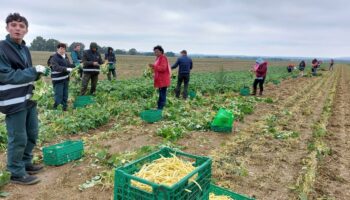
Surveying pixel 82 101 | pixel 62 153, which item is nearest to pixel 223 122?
pixel 62 153

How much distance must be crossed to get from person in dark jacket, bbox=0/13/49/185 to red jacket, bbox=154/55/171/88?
5051mm

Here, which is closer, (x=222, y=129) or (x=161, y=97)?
(x=222, y=129)

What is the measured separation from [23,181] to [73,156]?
110cm

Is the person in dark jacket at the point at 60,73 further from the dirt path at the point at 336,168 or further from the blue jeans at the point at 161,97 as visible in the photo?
the dirt path at the point at 336,168

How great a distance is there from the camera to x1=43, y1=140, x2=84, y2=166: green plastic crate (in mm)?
5367

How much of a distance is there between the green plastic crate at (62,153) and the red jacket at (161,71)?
4.20 meters

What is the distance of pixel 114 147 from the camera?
21.4 feet

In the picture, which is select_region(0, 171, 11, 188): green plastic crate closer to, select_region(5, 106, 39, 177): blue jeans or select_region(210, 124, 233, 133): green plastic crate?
select_region(5, 106, 39, 177): blue jeans

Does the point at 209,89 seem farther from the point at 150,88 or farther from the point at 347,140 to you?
the point at 347,140

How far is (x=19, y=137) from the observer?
4.46 metres

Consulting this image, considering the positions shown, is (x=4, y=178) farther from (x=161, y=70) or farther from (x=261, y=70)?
(x=261, y=70)

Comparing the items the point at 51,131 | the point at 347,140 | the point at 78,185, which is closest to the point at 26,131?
the point at 78,185

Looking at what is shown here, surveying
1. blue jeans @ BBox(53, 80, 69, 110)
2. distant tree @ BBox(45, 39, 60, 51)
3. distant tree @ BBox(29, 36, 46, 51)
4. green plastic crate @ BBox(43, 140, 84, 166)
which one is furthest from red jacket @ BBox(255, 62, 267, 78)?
distant tree @ BBox(29, 36, 46, 51)

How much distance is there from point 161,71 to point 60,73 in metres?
2.89
